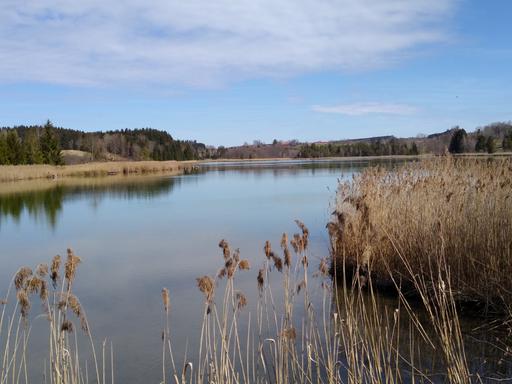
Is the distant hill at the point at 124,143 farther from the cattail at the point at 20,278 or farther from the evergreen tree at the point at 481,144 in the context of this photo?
the cattail at the point at 20,278

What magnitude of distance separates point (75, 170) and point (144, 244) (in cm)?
3072

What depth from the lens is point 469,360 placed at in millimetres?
4109

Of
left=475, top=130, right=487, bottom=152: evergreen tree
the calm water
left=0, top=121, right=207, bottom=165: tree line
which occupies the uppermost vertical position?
left=0, top=121, right=207, bottom=165: tree line

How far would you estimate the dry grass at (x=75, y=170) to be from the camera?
31172 millimetres

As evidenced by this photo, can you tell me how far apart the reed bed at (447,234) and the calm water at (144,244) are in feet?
5.31

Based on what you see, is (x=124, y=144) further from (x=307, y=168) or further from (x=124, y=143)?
(x=307, y=168)

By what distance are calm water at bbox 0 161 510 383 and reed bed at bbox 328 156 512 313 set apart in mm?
1617

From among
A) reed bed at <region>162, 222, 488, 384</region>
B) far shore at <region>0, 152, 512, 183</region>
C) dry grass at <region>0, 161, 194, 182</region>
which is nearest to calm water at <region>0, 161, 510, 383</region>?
reed bed at <region>162, 222, 488, 384</region>

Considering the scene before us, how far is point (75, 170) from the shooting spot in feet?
126

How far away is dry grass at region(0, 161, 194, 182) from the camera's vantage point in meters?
31.2

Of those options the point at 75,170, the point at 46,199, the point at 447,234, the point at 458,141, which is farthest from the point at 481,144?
the point at 447,234

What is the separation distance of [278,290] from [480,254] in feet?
7.92

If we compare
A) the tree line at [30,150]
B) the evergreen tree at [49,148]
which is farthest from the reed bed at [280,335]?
the evergreen tree at [49,148]

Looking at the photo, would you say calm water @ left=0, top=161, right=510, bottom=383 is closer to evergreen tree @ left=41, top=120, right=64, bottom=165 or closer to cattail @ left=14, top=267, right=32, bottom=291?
cattail @ left=14, top=267, right=32, bottom=291
